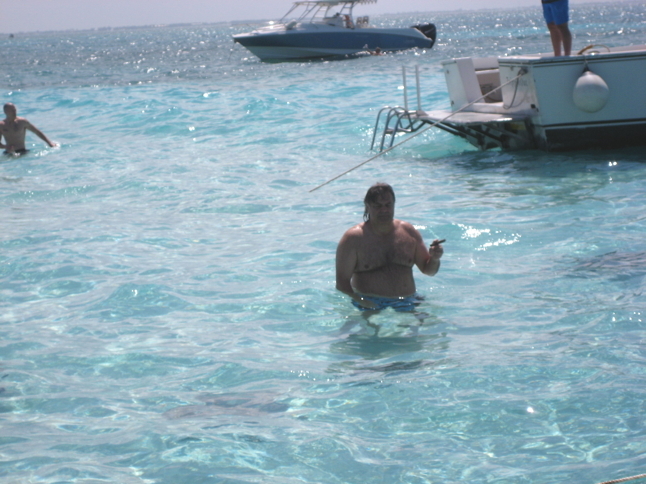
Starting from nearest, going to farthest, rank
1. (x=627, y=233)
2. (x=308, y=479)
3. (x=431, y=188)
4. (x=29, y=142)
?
(x=308, y=479)
(x=627, y=233)
(x=431, y=188)
(x=29, y=142)

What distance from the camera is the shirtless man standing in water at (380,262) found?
5195 mm

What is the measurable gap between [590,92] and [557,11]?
3.83 ft

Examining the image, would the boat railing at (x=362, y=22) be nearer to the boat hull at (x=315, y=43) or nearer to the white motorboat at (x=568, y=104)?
the boat hull at (x=315, y=43)

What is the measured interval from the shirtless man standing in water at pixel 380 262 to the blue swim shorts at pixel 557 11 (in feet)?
19.5

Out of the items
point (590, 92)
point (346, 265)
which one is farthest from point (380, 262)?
point (590, 92)

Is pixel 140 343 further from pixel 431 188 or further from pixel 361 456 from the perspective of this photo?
pixel 431 188

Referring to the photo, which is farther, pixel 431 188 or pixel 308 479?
pixel 431 188

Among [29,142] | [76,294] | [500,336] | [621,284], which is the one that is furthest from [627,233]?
[29,142]

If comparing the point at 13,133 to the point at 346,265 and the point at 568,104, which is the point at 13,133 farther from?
the point at 346,265

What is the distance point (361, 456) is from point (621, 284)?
309 centimetres

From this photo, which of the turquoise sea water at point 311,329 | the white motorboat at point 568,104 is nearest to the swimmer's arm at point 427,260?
the turquoise sea water at point 311,329

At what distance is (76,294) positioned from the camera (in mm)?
6398

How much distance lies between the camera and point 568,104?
33.9ft

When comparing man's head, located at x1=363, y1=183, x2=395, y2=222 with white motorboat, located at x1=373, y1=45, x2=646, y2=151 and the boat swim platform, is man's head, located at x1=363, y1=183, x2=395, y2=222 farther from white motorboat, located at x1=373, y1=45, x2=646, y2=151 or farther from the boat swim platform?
the boat swim platform
